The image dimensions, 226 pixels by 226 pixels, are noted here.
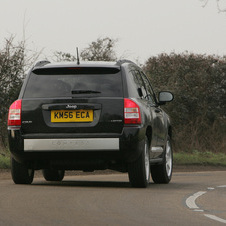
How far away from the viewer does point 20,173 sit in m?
12.0

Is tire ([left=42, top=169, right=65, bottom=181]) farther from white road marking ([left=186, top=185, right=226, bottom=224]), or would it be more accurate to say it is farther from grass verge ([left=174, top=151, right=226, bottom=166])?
grass verge ([left=174, top=151, right=226, bottom=166])

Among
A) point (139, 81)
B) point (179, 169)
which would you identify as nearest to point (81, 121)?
point (139, 81)

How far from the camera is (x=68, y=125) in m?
11.1

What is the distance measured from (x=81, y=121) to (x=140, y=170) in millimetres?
1255

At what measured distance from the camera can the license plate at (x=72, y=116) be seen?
11156mm

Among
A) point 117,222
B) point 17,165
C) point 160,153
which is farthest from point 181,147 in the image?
point 117,222

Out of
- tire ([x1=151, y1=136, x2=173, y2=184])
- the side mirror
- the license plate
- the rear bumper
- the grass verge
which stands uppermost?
the side mirror

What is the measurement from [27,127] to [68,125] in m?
0.65

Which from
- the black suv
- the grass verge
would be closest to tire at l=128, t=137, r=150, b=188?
the black suv

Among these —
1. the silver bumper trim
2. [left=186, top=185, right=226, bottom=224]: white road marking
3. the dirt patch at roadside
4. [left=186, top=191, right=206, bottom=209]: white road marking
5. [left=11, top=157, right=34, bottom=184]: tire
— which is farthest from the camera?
the dirt patch at roadside

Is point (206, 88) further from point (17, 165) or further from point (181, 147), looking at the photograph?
point (17, 165)

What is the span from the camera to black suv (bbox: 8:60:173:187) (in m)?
11.1

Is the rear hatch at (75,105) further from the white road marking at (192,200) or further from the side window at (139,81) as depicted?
the white road marking at (192,200)


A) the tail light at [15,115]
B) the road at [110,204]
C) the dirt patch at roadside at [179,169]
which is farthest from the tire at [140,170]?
the dirt patch at roadside at [179,169]
